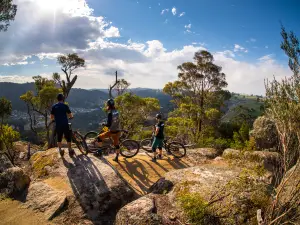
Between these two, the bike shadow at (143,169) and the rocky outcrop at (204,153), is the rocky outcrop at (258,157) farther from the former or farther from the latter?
the bike shadow at (143,169)

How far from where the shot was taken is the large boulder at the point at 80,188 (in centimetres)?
621

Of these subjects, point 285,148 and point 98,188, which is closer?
point 285,148

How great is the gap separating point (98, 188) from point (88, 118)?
187024mm

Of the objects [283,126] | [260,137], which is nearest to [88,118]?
[260,137]

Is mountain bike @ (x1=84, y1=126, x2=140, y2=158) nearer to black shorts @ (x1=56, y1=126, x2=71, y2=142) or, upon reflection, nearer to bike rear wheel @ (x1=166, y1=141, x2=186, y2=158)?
black shorts @ (x1=56, y1=126, x2=71, y2=142)

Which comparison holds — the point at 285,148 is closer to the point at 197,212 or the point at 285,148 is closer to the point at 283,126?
the point at 283,126

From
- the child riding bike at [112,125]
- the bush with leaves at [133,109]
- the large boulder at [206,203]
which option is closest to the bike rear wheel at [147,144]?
the child riding bike at [112,125]

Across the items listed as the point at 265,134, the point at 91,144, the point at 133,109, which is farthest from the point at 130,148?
the point at 265,134

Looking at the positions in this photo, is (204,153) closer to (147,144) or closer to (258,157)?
(258,157)

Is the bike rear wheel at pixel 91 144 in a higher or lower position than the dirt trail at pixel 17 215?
higher

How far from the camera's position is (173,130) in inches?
931

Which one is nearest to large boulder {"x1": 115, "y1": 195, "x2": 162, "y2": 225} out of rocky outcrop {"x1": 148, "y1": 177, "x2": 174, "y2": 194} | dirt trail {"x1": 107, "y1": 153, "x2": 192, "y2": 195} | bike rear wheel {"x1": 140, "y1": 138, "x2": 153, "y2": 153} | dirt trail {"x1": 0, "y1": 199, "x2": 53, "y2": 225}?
rocky outcrop {"x1": 148, "y1": 177, "x2": 174, "y2": 194}

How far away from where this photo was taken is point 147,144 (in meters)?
13.2

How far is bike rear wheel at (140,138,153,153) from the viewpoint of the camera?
41.5ft
